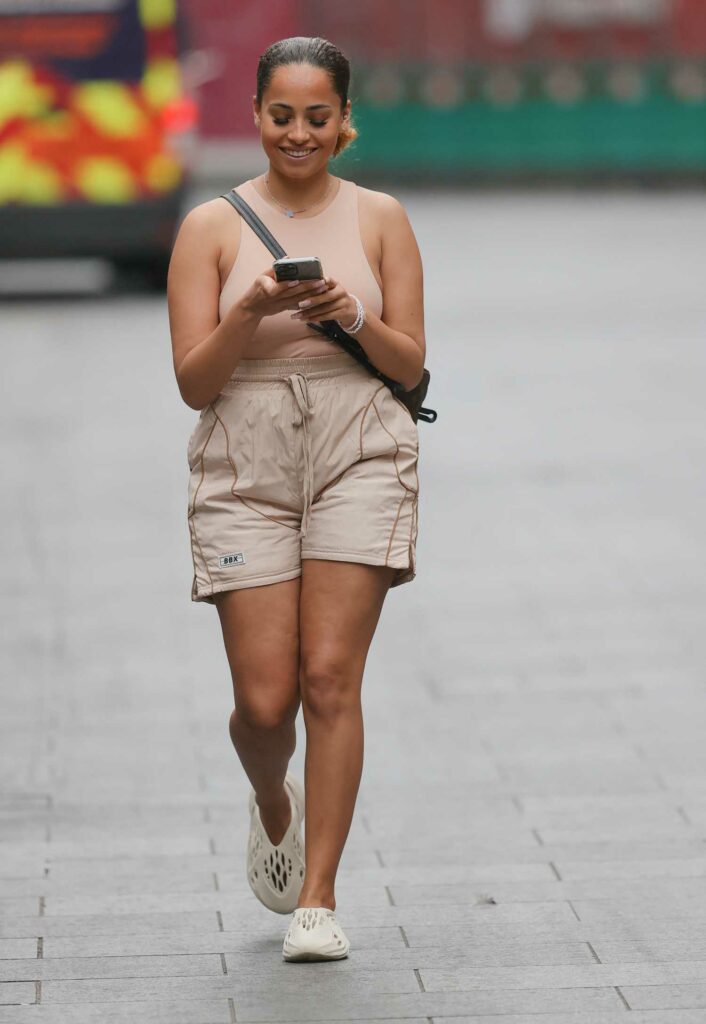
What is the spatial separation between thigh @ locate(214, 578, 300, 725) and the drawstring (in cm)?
13

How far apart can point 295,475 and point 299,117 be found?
64cm

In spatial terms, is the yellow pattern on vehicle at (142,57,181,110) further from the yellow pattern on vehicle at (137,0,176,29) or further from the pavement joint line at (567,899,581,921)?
the pavement joint line at (567,899,581,921)

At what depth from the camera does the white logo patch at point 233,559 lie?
3791 millimetres

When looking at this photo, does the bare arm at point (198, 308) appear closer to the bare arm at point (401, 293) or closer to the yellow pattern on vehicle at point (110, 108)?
the bare arm at point (401, 293)

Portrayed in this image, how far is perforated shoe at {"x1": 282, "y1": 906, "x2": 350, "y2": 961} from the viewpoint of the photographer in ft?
12.2

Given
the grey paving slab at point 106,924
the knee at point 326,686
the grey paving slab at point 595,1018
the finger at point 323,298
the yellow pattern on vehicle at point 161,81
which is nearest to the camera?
the grey paving slab at point 595,1018

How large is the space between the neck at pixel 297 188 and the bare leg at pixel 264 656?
2.28 feet

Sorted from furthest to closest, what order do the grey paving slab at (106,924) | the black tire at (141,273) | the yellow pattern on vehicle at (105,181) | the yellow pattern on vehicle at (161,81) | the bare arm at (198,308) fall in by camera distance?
the black tire at (141,273), the yellow pattern on vehicle at (105,181), the yellow pattern on vehicle at (161,81), the grey paving slab at (106,924), the bare arm at (198,308)

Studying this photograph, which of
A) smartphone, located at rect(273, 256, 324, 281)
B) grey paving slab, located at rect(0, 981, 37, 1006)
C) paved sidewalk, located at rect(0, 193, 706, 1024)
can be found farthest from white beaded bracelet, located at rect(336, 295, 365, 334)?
grey paving slab, located at rect(0, 981, 37, 1006)

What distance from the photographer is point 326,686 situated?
12.5 feet

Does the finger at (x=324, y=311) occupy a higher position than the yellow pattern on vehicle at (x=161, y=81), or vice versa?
the finger at (x=324, y=311)

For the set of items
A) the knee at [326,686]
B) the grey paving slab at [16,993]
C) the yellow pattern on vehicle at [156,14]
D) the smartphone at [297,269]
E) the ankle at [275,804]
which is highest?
the smartphone at [297,269]

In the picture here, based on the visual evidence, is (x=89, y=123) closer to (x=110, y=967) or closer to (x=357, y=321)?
(x=357, y=321)

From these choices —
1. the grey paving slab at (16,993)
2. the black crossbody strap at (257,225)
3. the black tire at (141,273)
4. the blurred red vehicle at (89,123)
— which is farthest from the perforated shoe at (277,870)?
the black tire at (141,273)
